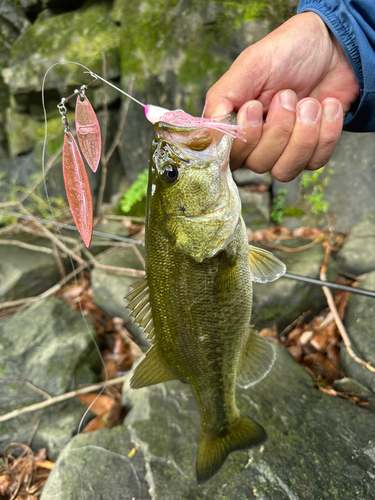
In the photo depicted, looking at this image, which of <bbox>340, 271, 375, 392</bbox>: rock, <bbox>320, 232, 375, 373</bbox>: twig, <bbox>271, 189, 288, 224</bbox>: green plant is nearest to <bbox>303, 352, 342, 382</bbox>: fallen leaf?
<bbox>340, 271, 375, 392</bbox>: rock

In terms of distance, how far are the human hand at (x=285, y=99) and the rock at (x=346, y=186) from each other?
248 cm

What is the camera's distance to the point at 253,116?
164 centimetres

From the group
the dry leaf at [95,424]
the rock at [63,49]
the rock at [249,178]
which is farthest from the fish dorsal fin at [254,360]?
the rock at [63,49]

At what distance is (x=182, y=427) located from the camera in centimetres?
232

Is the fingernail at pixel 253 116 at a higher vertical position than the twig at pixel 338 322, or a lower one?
higher

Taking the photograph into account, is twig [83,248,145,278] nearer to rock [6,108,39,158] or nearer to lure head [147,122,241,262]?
lure head [147,122,241,262]

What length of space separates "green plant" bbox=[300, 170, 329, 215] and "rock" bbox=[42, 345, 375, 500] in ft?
8.53

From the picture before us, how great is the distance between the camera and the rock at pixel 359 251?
3.41m

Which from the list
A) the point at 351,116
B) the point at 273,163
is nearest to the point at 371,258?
the point at 351,116

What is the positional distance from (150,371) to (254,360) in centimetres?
57

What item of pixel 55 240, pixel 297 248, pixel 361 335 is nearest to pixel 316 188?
pixel 297 248

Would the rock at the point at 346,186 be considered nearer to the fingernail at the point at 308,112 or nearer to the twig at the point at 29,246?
the fingernail at the point at 308,112

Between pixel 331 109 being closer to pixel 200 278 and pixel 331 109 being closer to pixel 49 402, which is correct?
pixel 200 278

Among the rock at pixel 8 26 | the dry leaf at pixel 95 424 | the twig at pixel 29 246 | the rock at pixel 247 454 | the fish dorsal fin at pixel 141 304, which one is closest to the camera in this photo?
the fish dorsal fin at pixel 141 304
